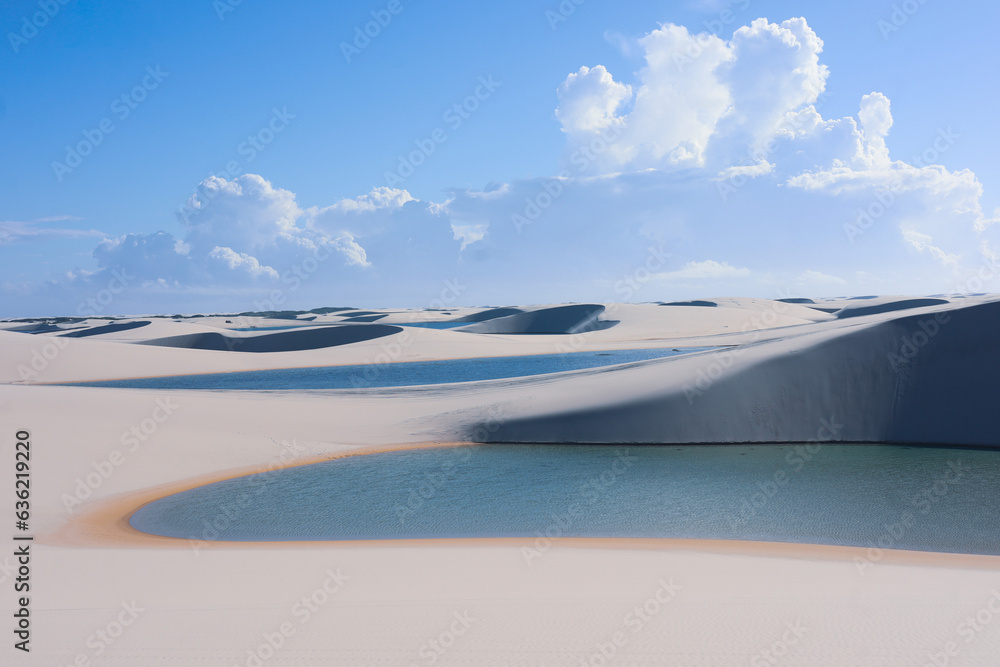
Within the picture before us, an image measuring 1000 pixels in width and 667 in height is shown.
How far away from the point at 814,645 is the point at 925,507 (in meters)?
6.82

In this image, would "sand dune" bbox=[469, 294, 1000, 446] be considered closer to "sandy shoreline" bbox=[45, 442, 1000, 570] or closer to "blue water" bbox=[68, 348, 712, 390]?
"sandy shoreline" bbox=[45, 442, 1000, 570]

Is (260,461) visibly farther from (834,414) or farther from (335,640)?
(834,414)

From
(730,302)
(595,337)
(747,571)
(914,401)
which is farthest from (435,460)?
(730,302)

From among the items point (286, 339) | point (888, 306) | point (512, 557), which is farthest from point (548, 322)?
point (512, 557)

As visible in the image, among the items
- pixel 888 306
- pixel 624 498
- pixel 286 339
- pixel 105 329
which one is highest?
pixel 105 329

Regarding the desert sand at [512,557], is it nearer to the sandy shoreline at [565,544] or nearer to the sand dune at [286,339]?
the sandy shoreline at [565,544]

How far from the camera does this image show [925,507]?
986 centimetres

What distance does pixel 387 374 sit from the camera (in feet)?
113

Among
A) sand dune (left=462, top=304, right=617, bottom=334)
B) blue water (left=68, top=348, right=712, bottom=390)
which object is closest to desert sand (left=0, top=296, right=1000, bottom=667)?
blue water (left=68, top=348, right=712, bottom=390)

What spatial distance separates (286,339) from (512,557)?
164 feet

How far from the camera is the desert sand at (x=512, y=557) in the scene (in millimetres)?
4766

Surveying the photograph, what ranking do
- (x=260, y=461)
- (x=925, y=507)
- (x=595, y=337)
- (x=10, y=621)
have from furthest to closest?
(x=595, y=337) < (x=260, y=461) < (x=925, y=507) < (x=10, y=621)

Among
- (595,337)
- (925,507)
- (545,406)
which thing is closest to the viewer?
(925,507)

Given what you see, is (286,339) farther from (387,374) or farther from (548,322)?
(548,322)
